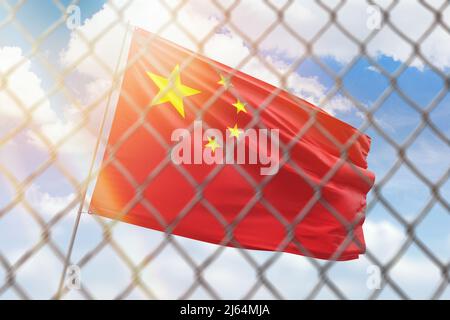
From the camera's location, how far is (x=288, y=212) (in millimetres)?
4195

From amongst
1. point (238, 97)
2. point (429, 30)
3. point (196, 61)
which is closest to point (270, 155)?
point (238, 97)

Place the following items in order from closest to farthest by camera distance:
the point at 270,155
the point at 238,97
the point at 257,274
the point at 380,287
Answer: the point at 257,274 < the point at 380,287 < the point at 270,155 < the point at 238,97

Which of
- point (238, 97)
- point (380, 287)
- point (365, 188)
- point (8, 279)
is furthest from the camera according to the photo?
point (365, 188)

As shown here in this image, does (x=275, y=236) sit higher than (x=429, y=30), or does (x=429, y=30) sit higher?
(x=429, y=30)

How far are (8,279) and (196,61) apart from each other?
326 cm

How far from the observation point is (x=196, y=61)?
4.16 metres

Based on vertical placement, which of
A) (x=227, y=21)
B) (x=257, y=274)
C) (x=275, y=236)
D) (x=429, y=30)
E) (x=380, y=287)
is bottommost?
(x=275, y=236)

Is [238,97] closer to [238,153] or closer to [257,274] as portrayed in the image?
[238,153]

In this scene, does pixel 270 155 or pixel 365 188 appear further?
pixel 365 188

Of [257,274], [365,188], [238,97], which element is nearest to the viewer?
[257,274]

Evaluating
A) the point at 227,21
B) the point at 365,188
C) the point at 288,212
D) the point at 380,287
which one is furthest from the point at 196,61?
the point at 380,287

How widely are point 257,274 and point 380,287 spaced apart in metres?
0.36
